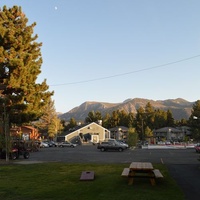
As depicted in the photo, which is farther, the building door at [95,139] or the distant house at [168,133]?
the distant house at [168,133]

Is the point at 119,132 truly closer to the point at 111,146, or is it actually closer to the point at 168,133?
the point at 168,133

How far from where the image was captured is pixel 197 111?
3615 inches

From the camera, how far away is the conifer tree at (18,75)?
28844mm

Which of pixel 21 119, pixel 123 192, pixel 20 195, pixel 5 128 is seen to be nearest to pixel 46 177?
pixel 20 195

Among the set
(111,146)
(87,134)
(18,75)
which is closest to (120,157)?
(18,75)

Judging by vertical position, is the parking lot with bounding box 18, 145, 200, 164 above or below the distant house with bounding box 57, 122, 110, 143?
below

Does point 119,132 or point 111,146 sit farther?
point 119,132

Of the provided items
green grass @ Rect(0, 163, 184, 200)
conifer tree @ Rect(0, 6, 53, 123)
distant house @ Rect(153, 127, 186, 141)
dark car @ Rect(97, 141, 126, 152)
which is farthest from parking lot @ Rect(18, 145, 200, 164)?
distant house @ Rect(153, 127, 186, 141)

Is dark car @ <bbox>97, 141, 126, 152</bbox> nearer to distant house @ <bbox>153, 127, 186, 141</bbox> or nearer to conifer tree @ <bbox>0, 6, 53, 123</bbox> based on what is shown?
conifer tree @ <bbox>0, 6, 53, 123</bbox>

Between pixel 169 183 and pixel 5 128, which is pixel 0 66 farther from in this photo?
pixel 169 183

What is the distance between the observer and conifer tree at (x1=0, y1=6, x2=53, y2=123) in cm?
2884

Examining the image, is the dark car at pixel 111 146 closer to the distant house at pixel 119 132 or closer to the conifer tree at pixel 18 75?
the conifer tree at pixel 18 75

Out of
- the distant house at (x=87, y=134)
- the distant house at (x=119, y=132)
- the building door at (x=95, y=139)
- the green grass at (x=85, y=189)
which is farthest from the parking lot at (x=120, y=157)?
the distant house at (x=119, y=132)

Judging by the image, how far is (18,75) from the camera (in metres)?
29.0
